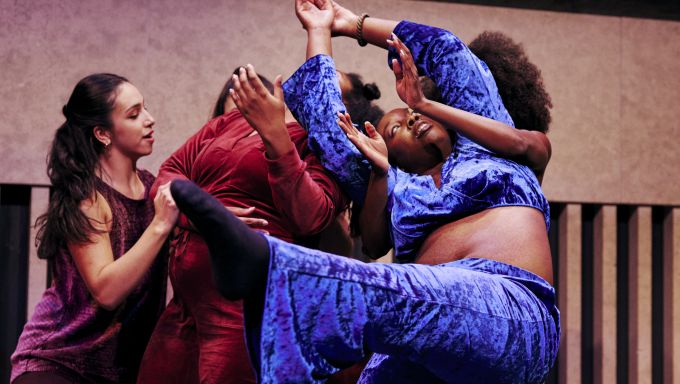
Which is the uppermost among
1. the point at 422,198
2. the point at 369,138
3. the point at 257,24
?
the point at 257,24

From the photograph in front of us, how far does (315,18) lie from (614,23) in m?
2.14

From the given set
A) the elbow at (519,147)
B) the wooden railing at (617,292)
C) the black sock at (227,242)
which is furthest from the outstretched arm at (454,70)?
the wooden railing at (617,292)

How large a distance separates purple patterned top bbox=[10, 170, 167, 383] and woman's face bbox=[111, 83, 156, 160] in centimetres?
15

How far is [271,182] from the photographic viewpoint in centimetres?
198

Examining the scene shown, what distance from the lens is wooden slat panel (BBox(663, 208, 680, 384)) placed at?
3918 millimetres

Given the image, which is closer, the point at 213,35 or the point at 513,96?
the point at 513,96

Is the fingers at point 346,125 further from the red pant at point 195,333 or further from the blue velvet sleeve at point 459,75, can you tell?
the red pant at point 195,333

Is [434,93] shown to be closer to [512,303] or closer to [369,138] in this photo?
[369,138]

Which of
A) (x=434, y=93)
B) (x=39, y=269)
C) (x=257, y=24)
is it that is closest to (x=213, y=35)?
(x=257, y=24)

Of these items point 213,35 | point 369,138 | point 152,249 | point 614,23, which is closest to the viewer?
point 369,138

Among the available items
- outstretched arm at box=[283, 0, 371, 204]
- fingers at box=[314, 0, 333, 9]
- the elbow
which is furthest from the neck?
the elbow

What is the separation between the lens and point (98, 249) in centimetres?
240

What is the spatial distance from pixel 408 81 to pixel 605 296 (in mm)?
2311

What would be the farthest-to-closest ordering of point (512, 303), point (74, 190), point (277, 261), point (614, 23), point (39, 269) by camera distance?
point (614, 23)
point (39, 269)
point (74, 190)
point (512, 303)
point (277, 261)
